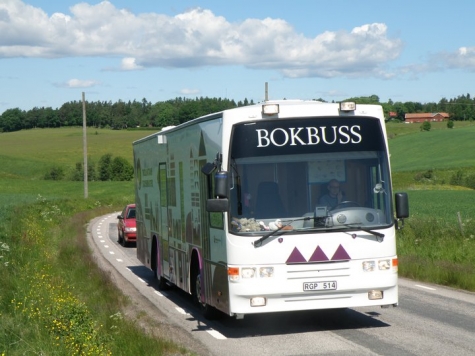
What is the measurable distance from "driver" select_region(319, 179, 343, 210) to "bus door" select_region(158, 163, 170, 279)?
5281mm

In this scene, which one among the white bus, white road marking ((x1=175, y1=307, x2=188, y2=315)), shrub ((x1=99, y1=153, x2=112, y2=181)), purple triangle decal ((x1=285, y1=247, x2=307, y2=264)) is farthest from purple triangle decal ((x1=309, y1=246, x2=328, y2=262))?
shrub ((x1=99, y1=153, x2=112, y2=181))

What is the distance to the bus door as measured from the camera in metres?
16.2

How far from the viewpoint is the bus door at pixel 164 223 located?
53.1 ft

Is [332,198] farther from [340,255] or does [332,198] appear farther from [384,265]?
[384,265]

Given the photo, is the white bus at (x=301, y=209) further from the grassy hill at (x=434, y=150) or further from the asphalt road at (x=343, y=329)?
the grassy hill at (x=434, y=150)

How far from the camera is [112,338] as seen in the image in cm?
986

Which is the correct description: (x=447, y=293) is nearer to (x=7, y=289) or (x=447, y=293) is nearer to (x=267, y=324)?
(x=267, y=324)

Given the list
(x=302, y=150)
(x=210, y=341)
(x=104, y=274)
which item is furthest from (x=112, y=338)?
(x=104, y=274)

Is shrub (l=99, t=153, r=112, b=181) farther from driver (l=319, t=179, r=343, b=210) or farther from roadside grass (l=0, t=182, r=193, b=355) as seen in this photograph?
driver (l=319, t=179, r=343, b=210)

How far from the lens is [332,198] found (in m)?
11.3

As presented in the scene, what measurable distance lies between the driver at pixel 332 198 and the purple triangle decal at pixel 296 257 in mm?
728

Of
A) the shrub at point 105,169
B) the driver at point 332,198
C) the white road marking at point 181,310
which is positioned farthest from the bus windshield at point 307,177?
the shrub at point 105,169

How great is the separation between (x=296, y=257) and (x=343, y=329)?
137cm

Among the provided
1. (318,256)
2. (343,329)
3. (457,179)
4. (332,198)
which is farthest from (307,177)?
(457,179)
